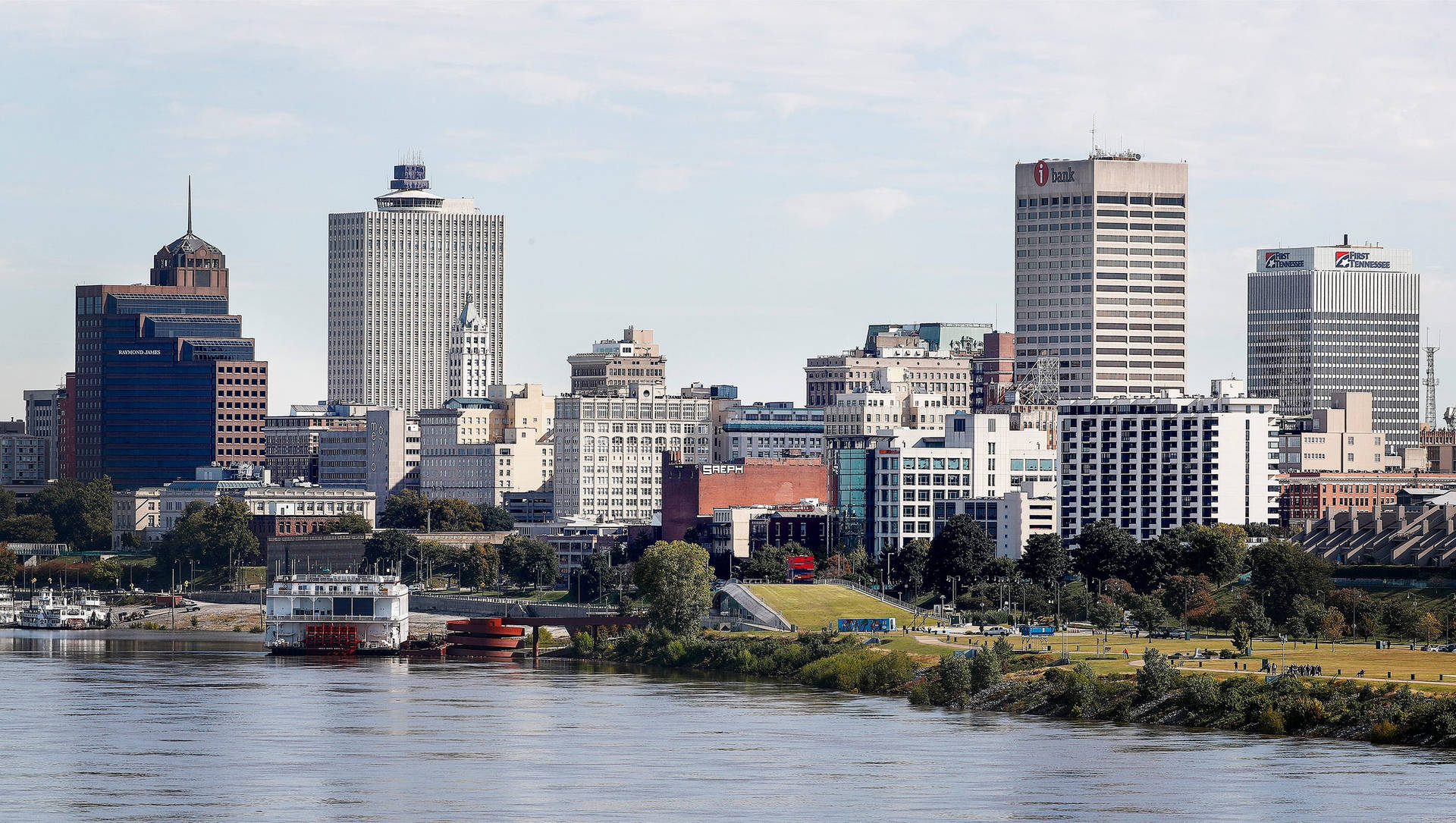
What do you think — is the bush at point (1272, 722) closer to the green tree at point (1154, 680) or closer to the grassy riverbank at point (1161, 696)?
the grassy riverbank at point (1161, 696)

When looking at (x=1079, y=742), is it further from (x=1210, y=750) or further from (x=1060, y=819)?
(x=1060, y=819)

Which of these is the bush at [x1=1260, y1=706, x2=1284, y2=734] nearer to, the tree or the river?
the river

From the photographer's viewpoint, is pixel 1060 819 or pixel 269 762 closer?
pixel 1060 819

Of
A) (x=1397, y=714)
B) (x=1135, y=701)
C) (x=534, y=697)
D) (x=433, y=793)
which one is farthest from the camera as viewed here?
(x=534, y=697)

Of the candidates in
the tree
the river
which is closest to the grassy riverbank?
the river

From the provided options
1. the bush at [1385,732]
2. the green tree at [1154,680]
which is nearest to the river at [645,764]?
the bush at [1385,732]

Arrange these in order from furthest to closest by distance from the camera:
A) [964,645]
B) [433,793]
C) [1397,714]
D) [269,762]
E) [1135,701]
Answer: [964,645]
[1135,701]
[1397,714]
[269,762]
[433,793]

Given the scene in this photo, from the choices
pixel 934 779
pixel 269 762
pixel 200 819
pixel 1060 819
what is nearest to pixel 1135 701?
pixel 934 779
